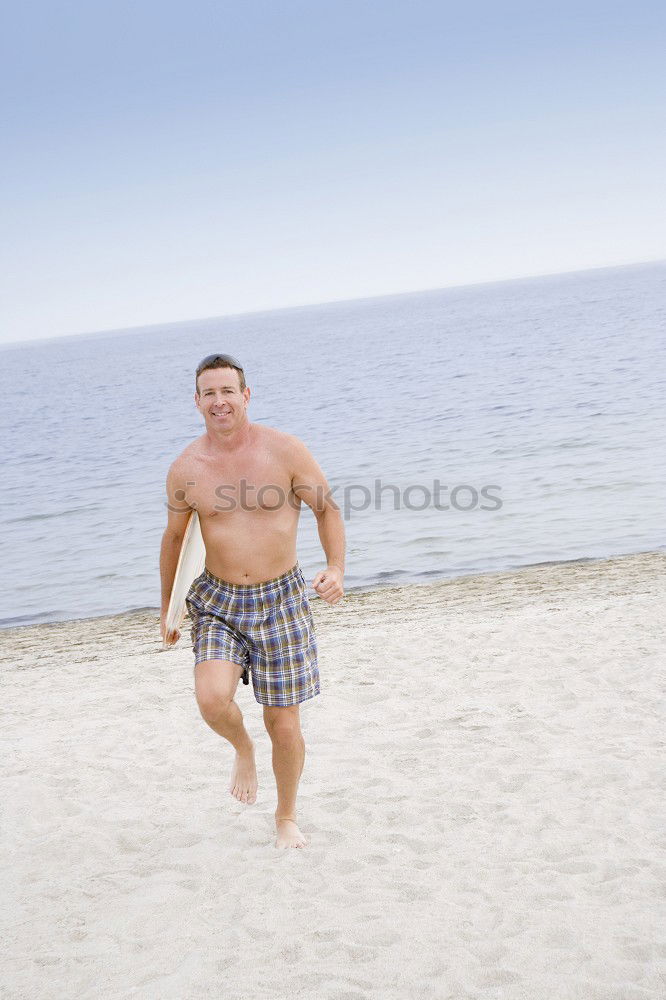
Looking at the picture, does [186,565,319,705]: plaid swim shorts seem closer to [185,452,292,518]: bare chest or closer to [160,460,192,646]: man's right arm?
[160,460,192,646]: man's right arm

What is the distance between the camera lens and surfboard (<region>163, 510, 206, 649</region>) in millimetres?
4102

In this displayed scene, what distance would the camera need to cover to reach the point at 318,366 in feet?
186

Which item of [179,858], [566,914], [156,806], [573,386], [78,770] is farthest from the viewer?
[573,386]

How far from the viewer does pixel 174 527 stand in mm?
4098

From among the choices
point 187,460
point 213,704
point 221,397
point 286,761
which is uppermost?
point 221,397

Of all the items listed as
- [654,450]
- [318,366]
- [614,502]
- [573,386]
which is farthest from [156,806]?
[318,366]

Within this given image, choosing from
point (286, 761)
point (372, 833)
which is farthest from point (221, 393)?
point (372, 833)

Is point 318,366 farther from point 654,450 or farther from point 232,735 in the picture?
point 232,735

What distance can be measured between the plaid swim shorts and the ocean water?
23.3 ft

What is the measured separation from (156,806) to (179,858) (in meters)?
0.62

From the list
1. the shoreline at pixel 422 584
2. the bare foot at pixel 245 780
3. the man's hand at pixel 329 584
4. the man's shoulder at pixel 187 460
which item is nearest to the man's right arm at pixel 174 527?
the man's shoulder at pixel 187 460

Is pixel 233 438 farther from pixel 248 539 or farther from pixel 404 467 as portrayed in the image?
pixel 404 467

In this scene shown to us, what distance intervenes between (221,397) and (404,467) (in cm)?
1659

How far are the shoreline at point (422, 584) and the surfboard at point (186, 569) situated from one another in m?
6.25
